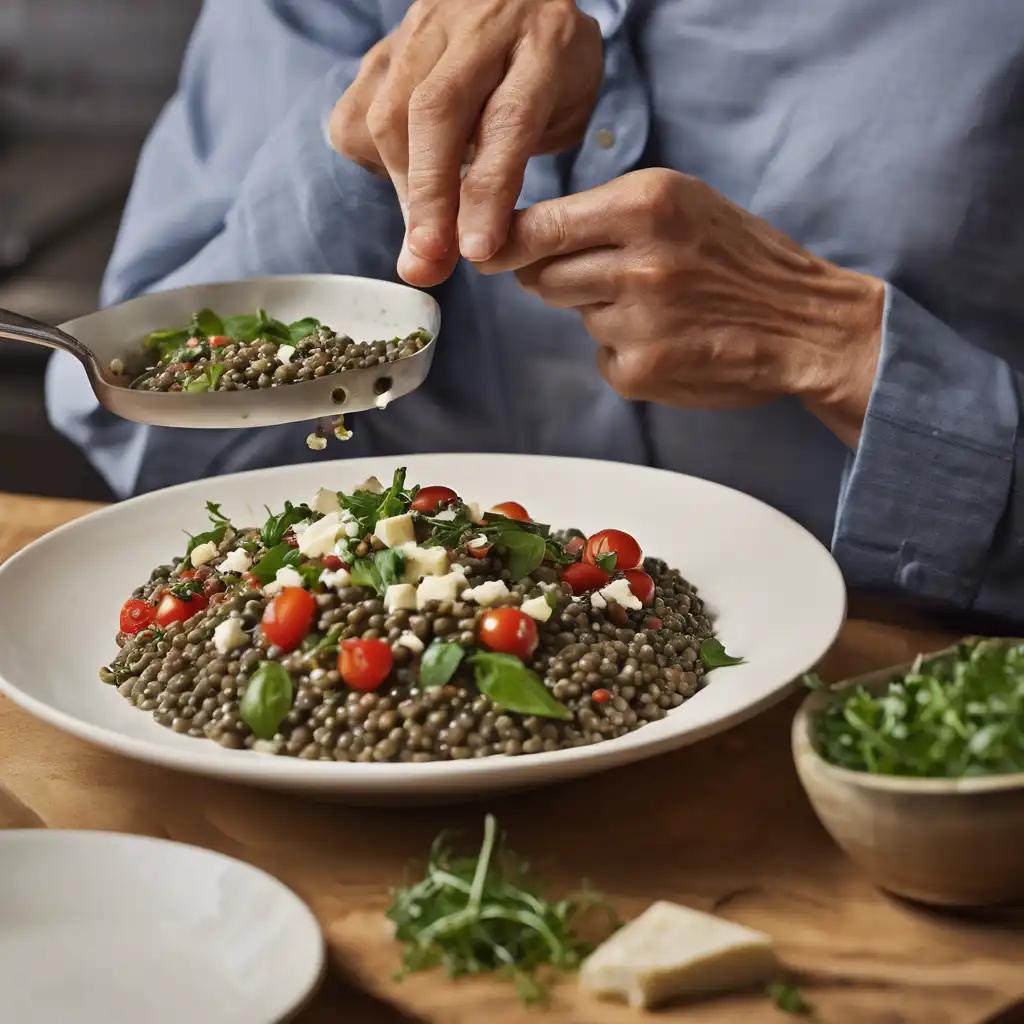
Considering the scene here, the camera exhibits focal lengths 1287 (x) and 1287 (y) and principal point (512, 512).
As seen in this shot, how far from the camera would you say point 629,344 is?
167cm

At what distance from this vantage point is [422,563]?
4.22 ft

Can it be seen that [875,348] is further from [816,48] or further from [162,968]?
[162,968]

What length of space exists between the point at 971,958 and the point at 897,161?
1223 millimetres

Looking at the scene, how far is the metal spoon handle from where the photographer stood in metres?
1.36

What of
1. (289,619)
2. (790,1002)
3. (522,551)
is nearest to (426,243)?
(522,551)

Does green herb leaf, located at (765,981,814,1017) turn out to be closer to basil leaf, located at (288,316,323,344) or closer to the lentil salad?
the lentil salad

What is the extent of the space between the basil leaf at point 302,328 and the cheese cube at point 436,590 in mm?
465

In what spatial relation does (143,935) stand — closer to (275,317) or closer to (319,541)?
(319,541)

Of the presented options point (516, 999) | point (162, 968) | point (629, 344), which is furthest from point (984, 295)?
point (162, 968)

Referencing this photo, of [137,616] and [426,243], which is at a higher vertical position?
[426,243]

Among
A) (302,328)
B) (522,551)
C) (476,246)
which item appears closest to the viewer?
(522,551)

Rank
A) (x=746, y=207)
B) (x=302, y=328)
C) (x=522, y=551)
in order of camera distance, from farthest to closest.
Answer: (x=746, y=207)
(x=302, y=328)
(x=522, y=551)

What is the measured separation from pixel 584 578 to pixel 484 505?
1.31 feet

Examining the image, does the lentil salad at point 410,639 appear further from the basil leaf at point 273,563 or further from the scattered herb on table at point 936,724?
the scattered herb on table at point 936,724
